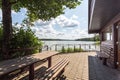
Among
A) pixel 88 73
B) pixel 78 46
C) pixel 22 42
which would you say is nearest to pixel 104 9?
pixel 88 73

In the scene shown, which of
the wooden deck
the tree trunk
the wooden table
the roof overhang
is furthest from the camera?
the tree trunk

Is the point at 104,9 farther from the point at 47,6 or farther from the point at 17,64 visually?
the point at 17,64

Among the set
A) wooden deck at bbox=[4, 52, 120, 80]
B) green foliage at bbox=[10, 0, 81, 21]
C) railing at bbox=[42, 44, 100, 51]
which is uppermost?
green foliage at bbox=[10, 0, 81, 21]

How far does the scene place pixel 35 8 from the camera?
372 inches

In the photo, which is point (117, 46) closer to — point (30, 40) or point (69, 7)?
point (69, 7)

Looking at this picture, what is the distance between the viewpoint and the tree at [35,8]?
8383 mm

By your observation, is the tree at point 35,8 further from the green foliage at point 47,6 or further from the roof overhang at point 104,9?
the roof overhang at point 104,9

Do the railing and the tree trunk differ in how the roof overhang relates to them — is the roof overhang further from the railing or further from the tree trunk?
the railing

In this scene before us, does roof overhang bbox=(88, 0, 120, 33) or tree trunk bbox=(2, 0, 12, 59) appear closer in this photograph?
roof overhang bbox=(88, 0, 120, 33)

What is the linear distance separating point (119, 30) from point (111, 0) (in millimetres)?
3034

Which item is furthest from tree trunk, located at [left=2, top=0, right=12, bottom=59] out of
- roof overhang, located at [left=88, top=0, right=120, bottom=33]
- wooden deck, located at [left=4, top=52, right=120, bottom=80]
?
roof overhang, located at [left=88, top=0, right=120, bottom=33]

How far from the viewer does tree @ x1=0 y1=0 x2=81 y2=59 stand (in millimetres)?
8383

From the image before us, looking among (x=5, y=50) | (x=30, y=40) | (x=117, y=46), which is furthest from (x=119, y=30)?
(x=5, y=50)

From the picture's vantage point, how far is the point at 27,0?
28.8 ft
